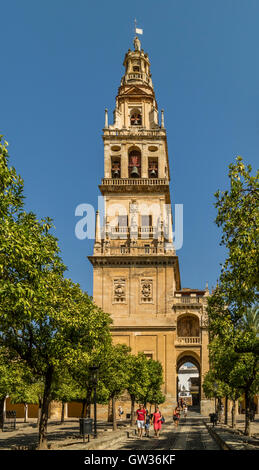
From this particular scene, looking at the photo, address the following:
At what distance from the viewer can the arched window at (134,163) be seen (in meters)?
67.6

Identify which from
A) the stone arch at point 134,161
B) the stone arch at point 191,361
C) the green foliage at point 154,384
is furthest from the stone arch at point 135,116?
the green foliage at point 154,384

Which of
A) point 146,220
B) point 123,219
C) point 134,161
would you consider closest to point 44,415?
point 123,219

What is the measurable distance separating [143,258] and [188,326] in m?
10.7

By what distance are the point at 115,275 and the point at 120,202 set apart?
9.53m

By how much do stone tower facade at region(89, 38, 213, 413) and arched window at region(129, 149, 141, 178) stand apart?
0.12m

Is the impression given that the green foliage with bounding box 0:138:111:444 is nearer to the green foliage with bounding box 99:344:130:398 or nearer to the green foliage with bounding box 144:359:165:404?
the green foliage with bounding box 99:344:130:398

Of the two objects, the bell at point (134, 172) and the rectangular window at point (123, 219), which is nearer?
the rectangular window at point (123, 219)

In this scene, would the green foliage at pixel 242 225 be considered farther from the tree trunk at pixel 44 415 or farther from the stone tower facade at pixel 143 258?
the stone tower facade at pixel 143 258

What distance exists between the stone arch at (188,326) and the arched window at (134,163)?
1838cm

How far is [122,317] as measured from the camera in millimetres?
61344

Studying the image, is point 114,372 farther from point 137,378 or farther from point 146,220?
point 146,220

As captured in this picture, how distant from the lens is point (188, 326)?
66000mm
